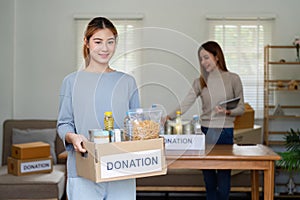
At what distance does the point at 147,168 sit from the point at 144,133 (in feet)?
0.45

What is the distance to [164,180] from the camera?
447 centimetres

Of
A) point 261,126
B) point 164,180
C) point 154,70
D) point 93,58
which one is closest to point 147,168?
point 93,58

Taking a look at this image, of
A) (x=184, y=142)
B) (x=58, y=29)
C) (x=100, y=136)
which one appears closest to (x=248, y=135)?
(x=184, y=142)

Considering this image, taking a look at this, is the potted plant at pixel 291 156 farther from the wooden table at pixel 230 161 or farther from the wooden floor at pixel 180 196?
the wooden table at pixel 230 161

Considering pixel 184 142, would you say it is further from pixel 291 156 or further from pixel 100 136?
pixel 291 156

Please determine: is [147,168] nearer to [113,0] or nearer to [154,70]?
[154,70]

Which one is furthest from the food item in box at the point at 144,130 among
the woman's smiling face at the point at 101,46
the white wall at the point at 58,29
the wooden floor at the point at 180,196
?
the white wall at the point at 58,29

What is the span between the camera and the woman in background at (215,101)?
3.37 meters

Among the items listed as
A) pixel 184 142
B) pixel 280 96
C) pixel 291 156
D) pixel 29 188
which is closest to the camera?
pixel 184 142

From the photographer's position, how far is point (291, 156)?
4.29m

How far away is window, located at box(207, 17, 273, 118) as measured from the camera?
5.00 meters

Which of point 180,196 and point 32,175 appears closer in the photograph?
point 32,175

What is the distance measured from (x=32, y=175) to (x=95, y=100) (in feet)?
7.82

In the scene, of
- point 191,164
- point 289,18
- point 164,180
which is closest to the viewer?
point 191,164
